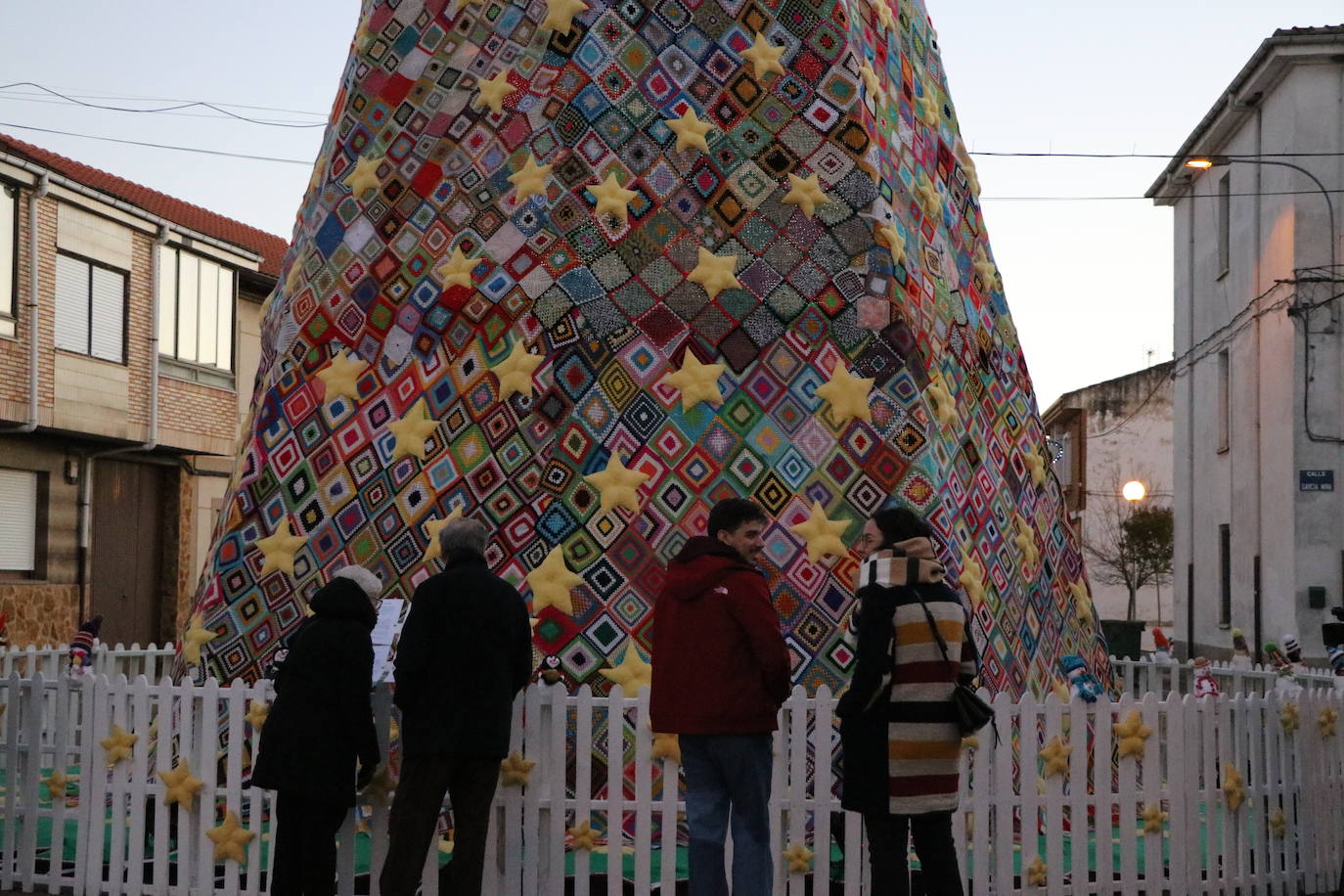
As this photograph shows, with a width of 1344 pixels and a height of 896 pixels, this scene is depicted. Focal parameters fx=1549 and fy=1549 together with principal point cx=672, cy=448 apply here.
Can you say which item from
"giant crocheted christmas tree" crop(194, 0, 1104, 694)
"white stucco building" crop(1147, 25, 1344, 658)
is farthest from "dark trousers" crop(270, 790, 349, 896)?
"white stucco building" crop(1147, 25, 1344, 658)

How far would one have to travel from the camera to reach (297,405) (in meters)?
9.19

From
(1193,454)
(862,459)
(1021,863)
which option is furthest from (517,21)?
(1193,454)

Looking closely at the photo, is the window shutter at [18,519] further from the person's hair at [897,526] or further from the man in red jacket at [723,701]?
the person's hair at [897,526]

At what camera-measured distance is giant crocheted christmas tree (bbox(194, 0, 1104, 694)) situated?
8.48 m

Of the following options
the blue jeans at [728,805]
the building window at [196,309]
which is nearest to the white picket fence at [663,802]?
the blue jeans at [728,805]

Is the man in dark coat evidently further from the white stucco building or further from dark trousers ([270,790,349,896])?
the white stucco building

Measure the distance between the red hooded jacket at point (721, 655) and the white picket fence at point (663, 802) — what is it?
2.71 ft

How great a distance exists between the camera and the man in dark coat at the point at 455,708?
6.41m

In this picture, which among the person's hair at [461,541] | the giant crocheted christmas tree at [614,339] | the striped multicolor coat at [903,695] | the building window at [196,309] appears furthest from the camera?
the building window at [196,309]

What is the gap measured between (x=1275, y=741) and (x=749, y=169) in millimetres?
4293

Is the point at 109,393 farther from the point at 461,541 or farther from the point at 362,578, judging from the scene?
the point at 461,541

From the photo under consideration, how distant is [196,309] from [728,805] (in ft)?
69.3

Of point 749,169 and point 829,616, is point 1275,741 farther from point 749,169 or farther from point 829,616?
point 749,169

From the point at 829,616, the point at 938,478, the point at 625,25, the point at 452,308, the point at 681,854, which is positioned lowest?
the point at 681,854
